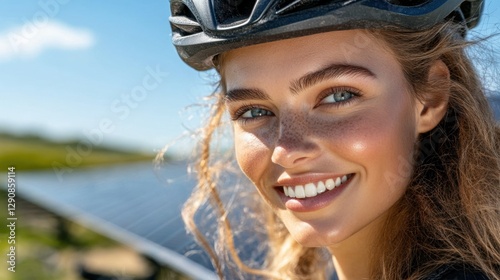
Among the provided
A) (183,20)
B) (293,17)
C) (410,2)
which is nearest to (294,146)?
(293,17)

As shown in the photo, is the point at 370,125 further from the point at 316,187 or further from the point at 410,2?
the point at 410,2

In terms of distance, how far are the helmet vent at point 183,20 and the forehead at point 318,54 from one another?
0.47 metres

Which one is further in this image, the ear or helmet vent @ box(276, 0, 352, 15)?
the ear

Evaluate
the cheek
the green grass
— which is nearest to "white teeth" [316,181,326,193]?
the cheek

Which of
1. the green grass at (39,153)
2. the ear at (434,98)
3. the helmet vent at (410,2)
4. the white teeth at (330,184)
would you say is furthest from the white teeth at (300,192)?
the green grass at (39,153)

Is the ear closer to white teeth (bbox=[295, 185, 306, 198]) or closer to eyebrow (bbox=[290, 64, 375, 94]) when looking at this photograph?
eyebrow (bbox=[290, 64, 375, 94])

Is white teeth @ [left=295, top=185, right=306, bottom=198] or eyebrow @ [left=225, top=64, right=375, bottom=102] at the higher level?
eyebrow @ [left=225, top=64, right=375, bottom=102]

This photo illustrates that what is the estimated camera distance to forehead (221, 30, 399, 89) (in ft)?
8.07

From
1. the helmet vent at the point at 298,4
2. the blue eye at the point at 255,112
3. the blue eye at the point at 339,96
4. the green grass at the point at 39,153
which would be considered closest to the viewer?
the helmet vent at the point at 298,4

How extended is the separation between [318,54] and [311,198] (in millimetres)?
592

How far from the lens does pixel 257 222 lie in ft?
14.1

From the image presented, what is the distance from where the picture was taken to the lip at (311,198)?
2.49m

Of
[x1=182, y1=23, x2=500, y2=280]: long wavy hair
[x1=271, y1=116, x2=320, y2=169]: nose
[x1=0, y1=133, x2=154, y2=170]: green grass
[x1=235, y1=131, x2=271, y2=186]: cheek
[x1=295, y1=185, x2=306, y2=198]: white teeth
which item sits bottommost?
[x1=0, y1=133, x2=154, y2=170]: green grass

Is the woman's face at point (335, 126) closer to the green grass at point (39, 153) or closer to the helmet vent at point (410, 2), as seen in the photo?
the helmet vent at point (410, 2)
